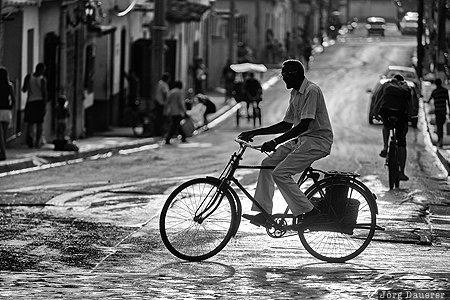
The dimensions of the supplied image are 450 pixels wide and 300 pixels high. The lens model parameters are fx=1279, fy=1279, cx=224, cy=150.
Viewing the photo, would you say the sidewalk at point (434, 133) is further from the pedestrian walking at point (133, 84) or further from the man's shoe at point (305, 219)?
the man's shoe at point (305, 219)

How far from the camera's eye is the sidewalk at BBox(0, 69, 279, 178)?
70.8 feet

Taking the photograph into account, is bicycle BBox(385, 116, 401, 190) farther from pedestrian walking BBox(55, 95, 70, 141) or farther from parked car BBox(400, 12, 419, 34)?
parked car BBox(400, 12, 419, 34)

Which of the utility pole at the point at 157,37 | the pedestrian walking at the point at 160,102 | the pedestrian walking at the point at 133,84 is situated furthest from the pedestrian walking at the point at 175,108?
the pedestrian walking at the point at 133,84

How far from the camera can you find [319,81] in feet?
195

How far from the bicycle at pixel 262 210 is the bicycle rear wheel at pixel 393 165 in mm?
7161

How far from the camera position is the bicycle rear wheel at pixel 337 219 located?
10.9 meters

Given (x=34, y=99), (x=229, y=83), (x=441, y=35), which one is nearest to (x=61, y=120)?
(x=34, y=99)

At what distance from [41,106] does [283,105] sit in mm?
22773

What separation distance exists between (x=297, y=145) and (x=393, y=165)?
297 inches

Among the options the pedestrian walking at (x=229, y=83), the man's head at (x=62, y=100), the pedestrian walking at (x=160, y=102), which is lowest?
the pedestrian walking at (x=229, y=83)

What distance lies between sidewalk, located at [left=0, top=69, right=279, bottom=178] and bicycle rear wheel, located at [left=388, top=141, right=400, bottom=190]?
6.03 m

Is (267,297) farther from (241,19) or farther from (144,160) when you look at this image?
(241,19)

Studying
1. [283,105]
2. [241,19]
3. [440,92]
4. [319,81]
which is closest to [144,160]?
[440,92]

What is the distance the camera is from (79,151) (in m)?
25.8
